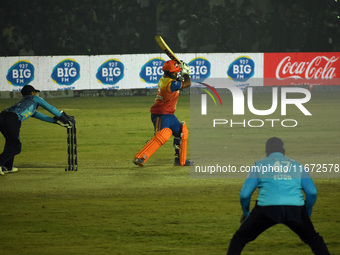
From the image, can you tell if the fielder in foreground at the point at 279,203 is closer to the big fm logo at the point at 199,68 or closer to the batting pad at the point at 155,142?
the batting pad at the point at 155,142

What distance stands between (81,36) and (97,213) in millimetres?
20050

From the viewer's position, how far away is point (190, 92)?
30203 millimetres

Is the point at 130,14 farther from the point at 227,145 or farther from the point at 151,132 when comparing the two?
the point at 227,145

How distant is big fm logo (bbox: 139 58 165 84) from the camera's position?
93.6ft

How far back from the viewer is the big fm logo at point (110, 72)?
2803 centimetres

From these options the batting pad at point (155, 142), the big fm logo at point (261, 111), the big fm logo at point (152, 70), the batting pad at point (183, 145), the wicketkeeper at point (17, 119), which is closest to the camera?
the wicketkeeper at point (17, 119)

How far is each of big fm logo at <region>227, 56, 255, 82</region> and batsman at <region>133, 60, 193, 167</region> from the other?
1637 cm

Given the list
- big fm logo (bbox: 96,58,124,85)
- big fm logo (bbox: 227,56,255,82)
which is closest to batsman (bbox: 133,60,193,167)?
big fm logo (bbox: 96,58,124,85)

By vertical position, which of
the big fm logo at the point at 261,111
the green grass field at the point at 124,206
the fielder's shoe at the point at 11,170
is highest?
the big fm logo at the point at 261,111

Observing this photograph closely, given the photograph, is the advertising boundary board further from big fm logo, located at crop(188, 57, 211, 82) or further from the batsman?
the batsman

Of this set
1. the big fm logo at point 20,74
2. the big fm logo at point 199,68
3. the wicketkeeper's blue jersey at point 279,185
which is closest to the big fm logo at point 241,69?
the big fm logo at point 199,68

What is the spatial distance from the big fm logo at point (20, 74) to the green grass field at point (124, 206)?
9545 millimetres

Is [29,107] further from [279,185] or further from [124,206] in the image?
[279,185]

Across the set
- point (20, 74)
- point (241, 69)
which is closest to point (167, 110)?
point (20, 74)
